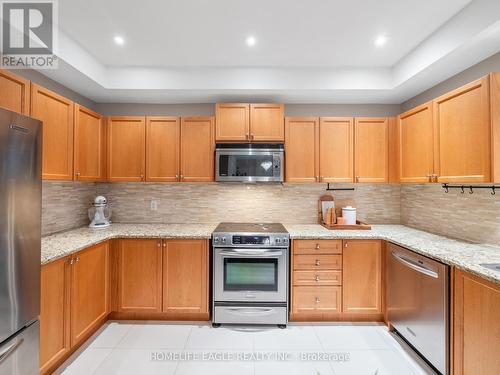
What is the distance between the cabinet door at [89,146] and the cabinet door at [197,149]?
0.93 meters

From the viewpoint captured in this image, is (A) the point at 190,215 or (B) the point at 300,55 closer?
(B) the point at 300,55

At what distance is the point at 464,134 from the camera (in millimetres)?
1890

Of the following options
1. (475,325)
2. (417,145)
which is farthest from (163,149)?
(475,325)

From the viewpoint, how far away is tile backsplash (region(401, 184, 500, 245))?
204cm

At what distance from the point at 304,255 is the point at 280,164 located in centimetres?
101

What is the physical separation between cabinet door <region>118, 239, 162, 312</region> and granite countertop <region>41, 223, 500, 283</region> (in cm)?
13

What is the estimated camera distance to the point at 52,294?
1788mm

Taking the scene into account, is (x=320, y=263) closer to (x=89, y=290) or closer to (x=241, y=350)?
(x=241, y=350)

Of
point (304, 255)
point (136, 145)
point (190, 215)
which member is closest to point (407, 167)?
point (304, 255)

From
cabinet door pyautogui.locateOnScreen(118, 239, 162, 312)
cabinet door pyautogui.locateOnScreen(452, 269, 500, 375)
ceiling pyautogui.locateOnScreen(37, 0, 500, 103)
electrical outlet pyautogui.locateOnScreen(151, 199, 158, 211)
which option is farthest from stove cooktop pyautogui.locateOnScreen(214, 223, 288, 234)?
ceiling pyautogui.locateOnScreen(37, 0, 500, 103)

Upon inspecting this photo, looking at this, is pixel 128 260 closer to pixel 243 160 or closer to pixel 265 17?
pixel 243 160

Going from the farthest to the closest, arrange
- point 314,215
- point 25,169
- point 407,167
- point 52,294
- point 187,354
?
point 314,215, point 407,167, point 187,354, point 52,294, point 25,169

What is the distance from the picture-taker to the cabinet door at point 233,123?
2840mm

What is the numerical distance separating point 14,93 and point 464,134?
3.30m
